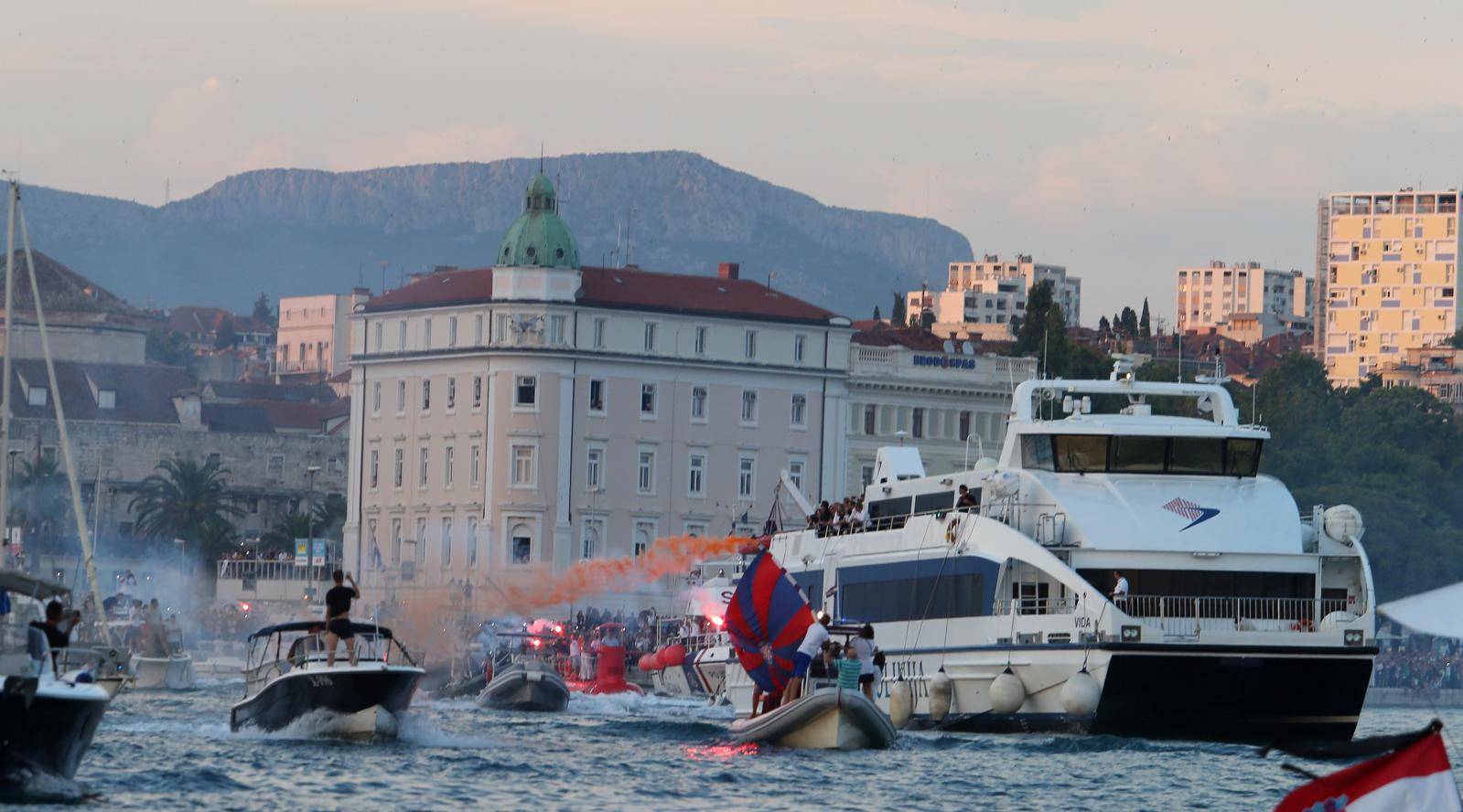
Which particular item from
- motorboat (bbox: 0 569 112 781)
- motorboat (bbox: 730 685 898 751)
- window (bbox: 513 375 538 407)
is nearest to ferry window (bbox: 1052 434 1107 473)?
motorboat (bbox: 730 685 898 751)

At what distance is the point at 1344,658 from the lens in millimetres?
48688

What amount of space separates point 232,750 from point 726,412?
82.9 m

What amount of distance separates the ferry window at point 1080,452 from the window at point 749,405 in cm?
7344

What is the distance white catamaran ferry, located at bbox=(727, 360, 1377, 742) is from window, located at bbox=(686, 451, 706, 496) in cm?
6922

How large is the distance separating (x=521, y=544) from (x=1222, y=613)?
72199mm

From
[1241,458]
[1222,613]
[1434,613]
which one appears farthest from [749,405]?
[1434,613]

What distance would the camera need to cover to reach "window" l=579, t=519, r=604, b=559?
120875 mm

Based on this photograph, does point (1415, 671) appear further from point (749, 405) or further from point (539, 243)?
point (539, 243)

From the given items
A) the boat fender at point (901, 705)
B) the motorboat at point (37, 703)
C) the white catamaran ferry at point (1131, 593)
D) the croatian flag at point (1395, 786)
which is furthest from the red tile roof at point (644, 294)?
the croatian flag at point (1395, 786)

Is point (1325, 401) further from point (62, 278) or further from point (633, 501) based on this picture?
point (62, 278)

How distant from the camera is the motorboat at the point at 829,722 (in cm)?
4391

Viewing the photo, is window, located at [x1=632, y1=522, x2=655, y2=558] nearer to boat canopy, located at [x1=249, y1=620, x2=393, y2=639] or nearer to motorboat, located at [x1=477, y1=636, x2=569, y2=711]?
motorboat, located at [x1=477, y1=636, x2=569, y2=711]

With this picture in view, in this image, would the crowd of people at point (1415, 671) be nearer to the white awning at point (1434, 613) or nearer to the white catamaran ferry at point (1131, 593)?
the white catamaran ferry at point (1131, 593)

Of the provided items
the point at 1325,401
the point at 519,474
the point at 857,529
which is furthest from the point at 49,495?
the point at 857,529
